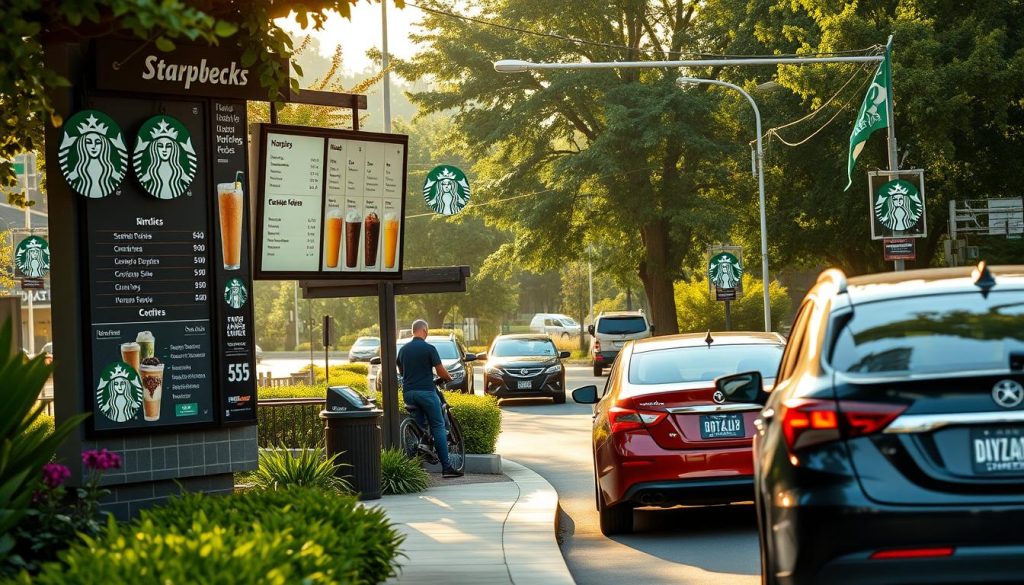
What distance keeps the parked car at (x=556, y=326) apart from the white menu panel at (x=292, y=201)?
2870 inches

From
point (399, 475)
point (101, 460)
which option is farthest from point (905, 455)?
point (399, 475)

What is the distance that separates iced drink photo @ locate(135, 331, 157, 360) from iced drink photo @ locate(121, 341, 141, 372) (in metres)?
0.06

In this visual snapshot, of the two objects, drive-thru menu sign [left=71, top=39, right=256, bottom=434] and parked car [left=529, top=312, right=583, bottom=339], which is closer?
drive-thru menu sign [left=71, top=39, right=256, bottom=434]

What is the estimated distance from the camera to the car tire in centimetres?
1141

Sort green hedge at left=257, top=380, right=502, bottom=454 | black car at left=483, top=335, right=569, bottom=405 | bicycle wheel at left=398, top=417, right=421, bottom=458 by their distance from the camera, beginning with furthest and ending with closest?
1. black car at left=483, top=335, right=569, bottom=405
2. green hedge at left=257, top=380, right=502, bottom=454
3. bicycle wheel at left=398, top=417, right=421, bottom=458

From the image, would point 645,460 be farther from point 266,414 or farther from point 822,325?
point 266,414

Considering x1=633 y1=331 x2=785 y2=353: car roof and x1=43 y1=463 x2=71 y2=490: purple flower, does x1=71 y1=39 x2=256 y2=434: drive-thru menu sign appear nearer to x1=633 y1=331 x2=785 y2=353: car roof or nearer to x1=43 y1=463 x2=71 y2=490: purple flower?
x1=43 y1=463 x2=71 y2=490: purple flower

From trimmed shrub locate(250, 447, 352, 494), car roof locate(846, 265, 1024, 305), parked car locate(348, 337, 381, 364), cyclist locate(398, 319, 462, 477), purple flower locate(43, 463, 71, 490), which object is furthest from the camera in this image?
parked car locate(348, 337, 381, 364)

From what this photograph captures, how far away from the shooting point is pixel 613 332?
143 feet

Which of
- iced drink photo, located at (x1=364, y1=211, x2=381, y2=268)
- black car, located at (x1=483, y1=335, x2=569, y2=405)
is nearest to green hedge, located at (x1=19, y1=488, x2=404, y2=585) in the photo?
iced drink photo, located at (x1=364, y1=211, x2=381, y2=268)

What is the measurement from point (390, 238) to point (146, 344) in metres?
4.17

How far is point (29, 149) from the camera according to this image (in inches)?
412

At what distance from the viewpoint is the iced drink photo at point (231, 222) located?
10.1 m

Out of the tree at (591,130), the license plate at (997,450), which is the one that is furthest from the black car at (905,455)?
the tree at (591,130)
